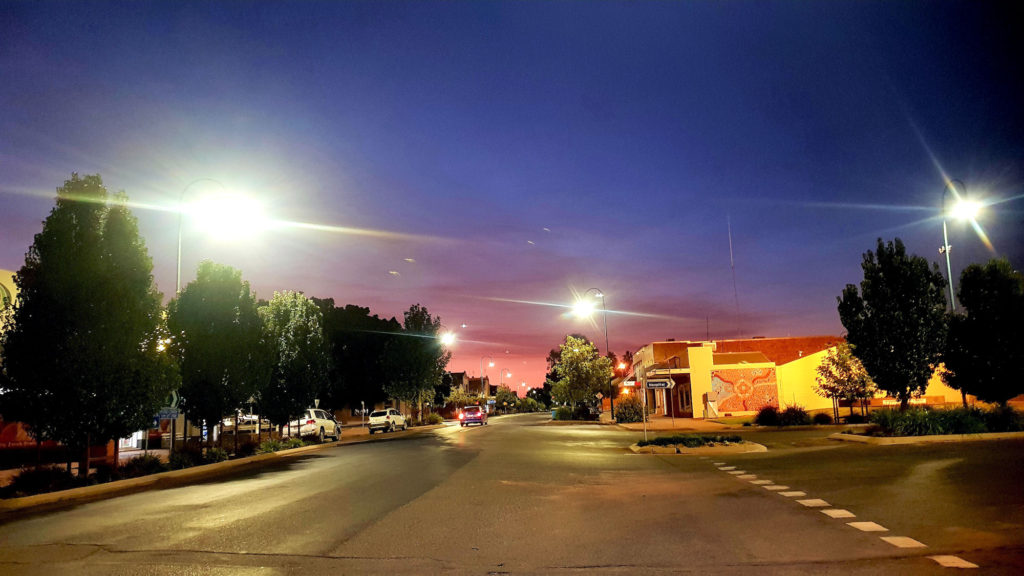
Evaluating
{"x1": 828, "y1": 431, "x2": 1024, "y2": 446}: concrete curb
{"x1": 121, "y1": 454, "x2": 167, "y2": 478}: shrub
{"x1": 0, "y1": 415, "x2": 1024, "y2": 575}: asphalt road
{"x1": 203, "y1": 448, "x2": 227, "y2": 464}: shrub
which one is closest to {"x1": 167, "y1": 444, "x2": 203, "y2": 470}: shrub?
{"x1": 203, "y1": 448, "x2": 227, "y2": 464}: shrub

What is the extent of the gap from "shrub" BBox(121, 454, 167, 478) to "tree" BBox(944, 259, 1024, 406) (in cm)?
2733

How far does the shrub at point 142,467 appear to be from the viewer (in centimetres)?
1777

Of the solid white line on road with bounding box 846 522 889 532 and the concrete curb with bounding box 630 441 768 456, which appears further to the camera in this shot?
the concrete curb with bounding box 630 441 768 456

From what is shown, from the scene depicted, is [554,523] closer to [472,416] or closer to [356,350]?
[472,416]

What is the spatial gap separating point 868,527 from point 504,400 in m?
134

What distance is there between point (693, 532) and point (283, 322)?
92.1 feet

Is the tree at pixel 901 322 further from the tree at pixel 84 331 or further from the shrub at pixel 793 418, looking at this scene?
the tree at pixel 84 331

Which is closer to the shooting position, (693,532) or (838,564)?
(838,564)

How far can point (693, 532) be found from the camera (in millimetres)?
8531

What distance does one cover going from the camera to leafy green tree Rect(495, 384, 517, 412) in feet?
449

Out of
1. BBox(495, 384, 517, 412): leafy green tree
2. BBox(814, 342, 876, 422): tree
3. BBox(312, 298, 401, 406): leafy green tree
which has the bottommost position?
BBox(495, 384, 517, 412): leafy green tree

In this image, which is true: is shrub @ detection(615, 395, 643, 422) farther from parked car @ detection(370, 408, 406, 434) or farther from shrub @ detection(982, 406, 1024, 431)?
shrub @ detection(982, 406, 1024, 431)

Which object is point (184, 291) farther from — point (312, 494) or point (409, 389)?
point (409, 389)

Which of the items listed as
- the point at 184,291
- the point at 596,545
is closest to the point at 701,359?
the point at 184,291
